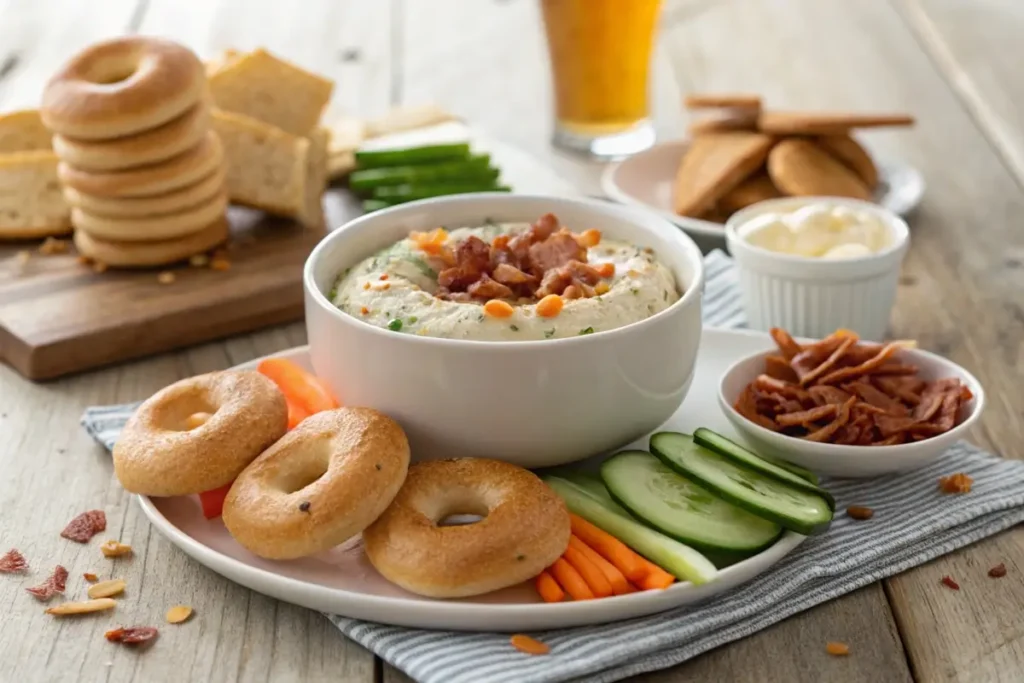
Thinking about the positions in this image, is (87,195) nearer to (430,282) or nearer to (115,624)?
(430,282)

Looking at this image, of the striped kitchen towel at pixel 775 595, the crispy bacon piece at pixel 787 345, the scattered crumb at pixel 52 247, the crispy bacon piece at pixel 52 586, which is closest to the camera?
the striped kitchen towel at pixel 775 595

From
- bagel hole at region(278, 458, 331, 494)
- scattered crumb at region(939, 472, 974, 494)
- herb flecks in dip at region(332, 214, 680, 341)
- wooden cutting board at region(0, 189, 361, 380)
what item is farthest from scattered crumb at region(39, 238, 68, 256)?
scattered crumb at region(939, 472, 974, 494)

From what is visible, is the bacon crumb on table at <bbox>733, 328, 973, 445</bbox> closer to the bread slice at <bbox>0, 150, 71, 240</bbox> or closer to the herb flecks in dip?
the herb flecks in dip

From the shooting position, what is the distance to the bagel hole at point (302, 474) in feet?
7.80

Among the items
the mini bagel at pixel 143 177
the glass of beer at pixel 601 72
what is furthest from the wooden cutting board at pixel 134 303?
the glass of beer at pixel 601 72

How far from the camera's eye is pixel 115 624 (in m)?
2.22

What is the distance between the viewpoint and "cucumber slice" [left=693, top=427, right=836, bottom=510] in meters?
2.38

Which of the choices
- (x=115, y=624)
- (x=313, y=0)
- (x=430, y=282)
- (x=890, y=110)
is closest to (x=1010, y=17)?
(x=890, y=110)

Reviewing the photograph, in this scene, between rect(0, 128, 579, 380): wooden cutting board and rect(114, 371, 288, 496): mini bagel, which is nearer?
rect(114, 371, 288, 496): mini bagel

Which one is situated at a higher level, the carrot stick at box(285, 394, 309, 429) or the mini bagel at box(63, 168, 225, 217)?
the carrot stick at box(285, 394, 309, 429)

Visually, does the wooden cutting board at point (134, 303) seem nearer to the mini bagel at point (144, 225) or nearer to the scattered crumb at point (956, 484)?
the mini bagel at point (144, 225)

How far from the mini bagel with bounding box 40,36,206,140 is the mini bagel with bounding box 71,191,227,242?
27cm

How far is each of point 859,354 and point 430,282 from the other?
3.15ft

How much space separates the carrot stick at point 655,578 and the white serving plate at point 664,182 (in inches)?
75.9
